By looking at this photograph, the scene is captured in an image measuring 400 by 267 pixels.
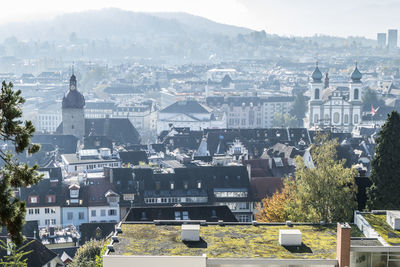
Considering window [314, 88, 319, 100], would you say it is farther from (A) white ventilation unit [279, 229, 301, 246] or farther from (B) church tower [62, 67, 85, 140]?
(A) white ventilation unit [279, 229, 301, 246]

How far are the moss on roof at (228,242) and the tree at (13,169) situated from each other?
11630mm

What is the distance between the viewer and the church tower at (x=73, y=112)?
9606 cm

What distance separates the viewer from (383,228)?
86.5 ft

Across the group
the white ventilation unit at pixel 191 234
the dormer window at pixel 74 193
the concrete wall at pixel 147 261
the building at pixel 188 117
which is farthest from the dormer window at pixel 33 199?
the building at pixel 188 117

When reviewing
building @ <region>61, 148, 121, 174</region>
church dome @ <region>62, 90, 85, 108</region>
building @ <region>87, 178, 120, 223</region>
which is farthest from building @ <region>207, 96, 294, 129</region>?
building @ <region>87, 178, 120, 223</region>

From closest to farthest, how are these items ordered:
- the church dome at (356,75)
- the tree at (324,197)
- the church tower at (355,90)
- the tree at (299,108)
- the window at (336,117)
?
1. the tree at (324,197)
2. the church dome at (356,75)
3. the window at (336,117)
4. the church tower at (355,90)
5. the tree at (299,108)

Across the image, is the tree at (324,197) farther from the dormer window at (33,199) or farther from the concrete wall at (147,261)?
the dormer window at (33,199)

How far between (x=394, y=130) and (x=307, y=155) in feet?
107

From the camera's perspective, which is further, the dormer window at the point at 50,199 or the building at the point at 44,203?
the dormer window at the point at 50,199

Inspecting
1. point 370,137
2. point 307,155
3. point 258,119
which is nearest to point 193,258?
point 307,155

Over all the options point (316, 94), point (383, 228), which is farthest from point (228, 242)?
point (316, 94)

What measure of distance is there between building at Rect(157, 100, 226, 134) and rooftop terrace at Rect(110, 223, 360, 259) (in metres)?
92.4

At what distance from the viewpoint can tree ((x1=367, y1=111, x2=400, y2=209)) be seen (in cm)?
3534

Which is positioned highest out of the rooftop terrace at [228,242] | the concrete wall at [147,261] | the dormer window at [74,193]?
the rooftop terrace at [228,242]
